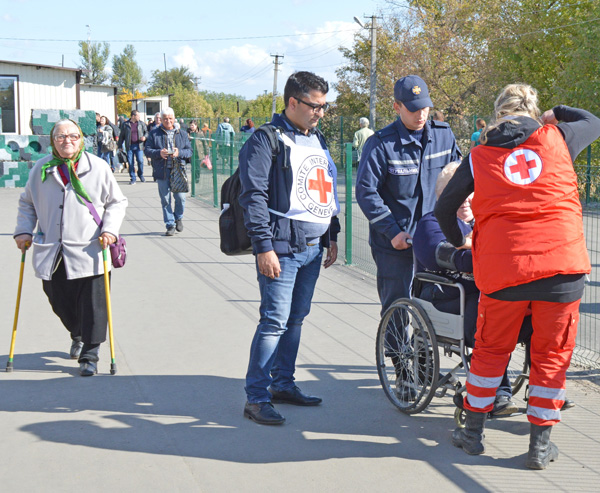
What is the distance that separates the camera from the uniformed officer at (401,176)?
4902mm

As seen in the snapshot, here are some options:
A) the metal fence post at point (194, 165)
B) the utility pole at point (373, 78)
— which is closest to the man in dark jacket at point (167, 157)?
the metal fence post at point (194, 165)

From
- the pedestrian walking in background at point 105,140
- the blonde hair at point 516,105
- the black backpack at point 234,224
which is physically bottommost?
the black backpack at point 234,224

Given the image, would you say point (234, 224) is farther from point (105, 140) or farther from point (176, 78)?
point (176, 78)

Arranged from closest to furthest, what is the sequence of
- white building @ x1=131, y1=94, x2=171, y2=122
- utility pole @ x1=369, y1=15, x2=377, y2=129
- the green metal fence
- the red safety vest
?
the red safety vest
the green metal fence
utility pole @ x1=369, y1=15, x2=377, y2=129
white building @ x1=131, y1=94, x2=171, y2=122

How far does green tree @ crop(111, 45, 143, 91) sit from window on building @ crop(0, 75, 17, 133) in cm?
9292

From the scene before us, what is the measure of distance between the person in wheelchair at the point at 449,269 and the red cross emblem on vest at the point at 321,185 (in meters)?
0.58

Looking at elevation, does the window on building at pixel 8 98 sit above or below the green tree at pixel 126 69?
below

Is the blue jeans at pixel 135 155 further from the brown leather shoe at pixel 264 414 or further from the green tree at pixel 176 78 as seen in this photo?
the green tree at pixel 176 78

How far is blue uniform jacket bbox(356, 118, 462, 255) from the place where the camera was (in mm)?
4945

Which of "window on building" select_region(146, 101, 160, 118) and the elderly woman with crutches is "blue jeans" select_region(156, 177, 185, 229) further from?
"window on building" select_region(146, 101, 160, 118)

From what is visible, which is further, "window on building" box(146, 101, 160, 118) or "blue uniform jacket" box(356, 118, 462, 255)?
"window on building" box(146, 101, 160, 118)

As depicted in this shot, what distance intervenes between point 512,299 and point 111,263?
10.2 ft

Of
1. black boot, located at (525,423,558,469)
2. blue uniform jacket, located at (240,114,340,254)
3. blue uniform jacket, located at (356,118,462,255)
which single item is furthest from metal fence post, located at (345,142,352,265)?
black boot, located at (525,423,558,469)

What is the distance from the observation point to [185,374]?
Answer: 5578 millimetres
